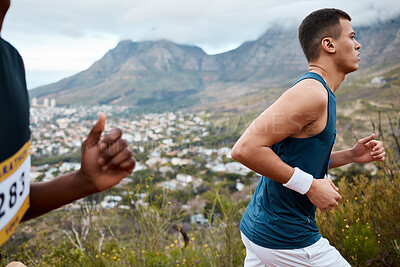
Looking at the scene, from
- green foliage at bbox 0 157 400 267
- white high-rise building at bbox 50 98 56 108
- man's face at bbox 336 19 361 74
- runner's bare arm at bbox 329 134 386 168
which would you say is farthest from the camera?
white high-rise building at bbox 50 98 56 108

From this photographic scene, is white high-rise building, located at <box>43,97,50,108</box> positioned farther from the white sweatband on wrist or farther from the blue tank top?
the white sweatband on wrist

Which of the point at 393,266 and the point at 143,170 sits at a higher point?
the point at 393,266

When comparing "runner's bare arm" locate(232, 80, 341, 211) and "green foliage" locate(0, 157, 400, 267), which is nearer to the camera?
"runner's bare arm" locate(232, 80, 341, 211)

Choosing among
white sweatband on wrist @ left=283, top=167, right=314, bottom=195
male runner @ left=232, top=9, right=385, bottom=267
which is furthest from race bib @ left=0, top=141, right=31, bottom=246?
white sweatband on wrist @ left=283, top=167, right=314, bottom=195

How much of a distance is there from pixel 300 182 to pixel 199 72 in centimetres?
7092

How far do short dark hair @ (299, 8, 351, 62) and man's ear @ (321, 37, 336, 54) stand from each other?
0.07 feet

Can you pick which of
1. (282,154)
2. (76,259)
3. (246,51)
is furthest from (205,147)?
(246,51)

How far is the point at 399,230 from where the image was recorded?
2.56 m

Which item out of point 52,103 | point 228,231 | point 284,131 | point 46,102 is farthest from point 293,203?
point 46,102

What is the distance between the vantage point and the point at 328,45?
1.48 meters

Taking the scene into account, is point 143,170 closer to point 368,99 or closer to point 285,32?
point 368,99

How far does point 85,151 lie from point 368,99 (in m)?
27.9

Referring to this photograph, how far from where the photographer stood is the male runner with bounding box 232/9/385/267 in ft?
4.23

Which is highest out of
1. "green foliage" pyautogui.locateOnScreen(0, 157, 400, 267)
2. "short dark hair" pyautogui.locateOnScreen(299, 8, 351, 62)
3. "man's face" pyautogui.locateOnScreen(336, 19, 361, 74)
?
"short dark hair" pyautogui.locateOnScreen(299, 8, 351, 62)
